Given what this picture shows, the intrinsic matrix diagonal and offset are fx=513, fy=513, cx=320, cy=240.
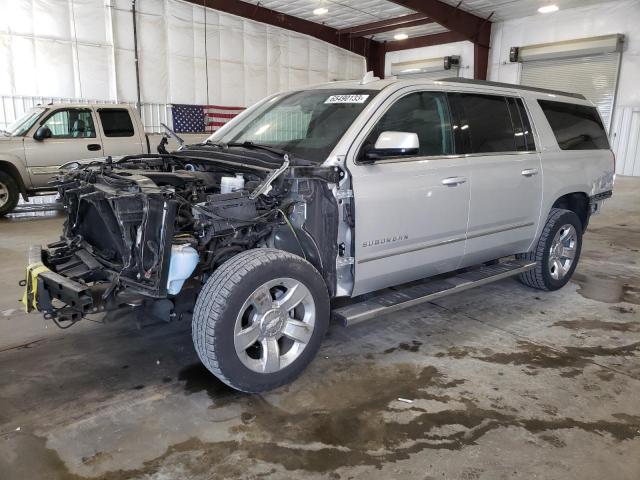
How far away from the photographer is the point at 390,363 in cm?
343

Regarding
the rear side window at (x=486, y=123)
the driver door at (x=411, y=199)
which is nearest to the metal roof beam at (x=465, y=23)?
the rear side window at (x=486, y=123)

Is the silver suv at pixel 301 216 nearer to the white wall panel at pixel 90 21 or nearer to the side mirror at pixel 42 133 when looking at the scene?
the side mirror at pixel 42 133

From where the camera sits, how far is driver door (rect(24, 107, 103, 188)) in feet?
29.0

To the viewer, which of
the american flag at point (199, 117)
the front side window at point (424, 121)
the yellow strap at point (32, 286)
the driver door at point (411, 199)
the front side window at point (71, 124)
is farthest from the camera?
the american flag at point (199, 117)

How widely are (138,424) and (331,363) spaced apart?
127 centimetres

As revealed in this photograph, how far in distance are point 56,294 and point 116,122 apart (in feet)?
24.1

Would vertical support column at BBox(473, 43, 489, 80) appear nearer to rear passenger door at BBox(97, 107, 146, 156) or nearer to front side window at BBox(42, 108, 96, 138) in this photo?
rear passenger door at BBox(97, 107, 146, 156)

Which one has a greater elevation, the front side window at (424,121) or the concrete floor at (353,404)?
the front side window at (424,121)

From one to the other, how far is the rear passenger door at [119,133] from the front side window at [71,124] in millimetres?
205

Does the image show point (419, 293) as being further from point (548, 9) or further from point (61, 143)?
point (548, 9)

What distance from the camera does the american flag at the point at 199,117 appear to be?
15711mm

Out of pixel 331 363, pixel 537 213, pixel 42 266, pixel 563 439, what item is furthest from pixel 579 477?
pixel 42 266

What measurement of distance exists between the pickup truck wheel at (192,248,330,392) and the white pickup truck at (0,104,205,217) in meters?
6.94

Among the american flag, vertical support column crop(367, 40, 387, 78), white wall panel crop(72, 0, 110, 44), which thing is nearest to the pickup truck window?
the american flag
